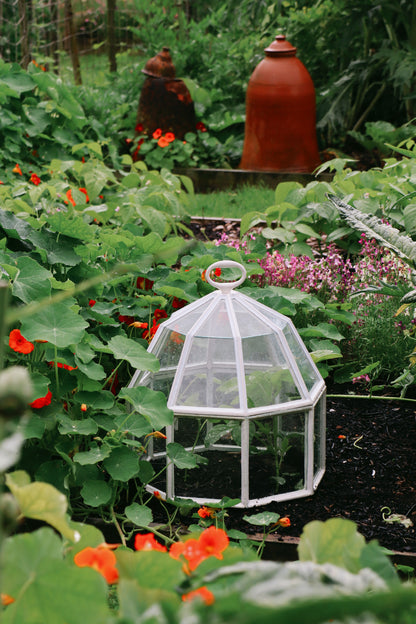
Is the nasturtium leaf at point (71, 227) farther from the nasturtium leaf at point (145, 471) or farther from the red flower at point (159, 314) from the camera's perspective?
the nasturtium leaf at point (145, 471)

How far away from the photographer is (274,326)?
6.94 feet

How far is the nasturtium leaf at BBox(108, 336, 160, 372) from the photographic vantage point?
2.00 meters

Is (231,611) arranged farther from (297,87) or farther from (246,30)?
(246,30)

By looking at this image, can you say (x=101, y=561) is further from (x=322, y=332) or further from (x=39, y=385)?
(x=322, y=332)

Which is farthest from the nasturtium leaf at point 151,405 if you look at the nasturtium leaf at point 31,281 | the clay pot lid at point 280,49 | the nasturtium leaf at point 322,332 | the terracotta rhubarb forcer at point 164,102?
the terracotta rhubarb forcer at point 164,102

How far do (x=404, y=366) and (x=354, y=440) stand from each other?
0.46 m

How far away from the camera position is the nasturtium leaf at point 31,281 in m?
2.05

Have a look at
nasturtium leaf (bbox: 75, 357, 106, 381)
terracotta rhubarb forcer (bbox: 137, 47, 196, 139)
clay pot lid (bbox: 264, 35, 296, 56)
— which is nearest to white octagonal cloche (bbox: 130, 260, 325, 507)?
nasturtium leaf (bbox: 75, 357, 106, 381)

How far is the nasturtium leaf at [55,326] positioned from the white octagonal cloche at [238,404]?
1.05 feet

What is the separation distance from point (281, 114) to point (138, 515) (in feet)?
14.1

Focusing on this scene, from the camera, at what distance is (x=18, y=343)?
75.9 inches

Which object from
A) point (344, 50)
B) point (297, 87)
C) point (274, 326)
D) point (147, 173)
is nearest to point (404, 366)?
point (274, 326)

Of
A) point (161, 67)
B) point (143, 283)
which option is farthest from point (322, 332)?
point (161, 67)

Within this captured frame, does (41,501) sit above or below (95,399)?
above
